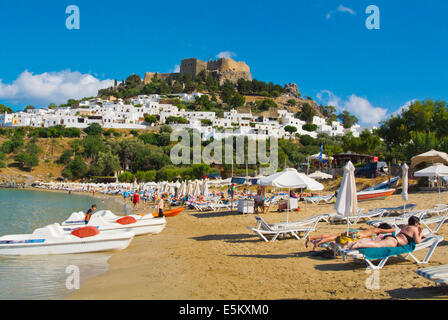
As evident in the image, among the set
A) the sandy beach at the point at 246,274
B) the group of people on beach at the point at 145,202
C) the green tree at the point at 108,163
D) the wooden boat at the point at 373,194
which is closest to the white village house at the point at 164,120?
the green tree at the point at 108,163

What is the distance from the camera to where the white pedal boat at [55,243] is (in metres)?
8.76

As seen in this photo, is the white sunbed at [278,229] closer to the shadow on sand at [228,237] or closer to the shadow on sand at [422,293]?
the shadow on sand at [228,237]

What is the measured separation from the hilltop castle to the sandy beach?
408 feet

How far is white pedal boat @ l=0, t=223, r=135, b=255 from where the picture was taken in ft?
28.7

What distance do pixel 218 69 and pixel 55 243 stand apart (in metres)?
130

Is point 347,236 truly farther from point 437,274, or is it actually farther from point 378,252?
point 437,274

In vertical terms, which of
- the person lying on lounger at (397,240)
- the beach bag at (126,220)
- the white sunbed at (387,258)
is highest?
the person lying on lounger at (397,240)

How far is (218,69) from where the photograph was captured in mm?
133375

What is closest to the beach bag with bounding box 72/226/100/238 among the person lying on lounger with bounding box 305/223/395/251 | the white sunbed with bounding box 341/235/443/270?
the person lying on lounger with bounding box 305/223/395/251

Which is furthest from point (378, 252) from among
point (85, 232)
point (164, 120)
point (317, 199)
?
point (164, 120)

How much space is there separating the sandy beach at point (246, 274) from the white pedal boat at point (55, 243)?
1.49 ft

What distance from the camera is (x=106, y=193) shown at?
44.8 m

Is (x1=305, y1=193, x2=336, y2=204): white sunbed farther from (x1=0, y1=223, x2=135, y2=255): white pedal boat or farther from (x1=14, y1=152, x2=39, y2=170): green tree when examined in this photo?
(x1=14, y1=152, x2=39, y2=170): green tree
